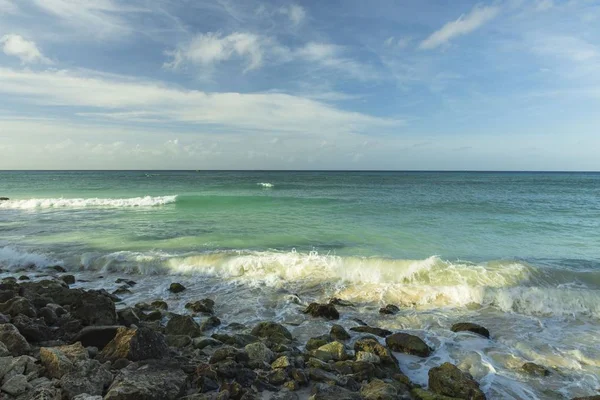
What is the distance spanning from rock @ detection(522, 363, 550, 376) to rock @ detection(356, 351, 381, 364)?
255 cm

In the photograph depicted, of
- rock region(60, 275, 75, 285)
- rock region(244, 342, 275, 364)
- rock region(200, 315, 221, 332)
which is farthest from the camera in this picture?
rock region(60, 275, 75, 285)

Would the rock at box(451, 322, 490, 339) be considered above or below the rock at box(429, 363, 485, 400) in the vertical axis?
below

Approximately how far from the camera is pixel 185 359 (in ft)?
18.4

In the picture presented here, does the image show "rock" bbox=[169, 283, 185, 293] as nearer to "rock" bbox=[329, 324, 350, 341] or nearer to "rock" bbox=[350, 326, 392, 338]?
"rock" bbox=[329, 324, 350, 341]

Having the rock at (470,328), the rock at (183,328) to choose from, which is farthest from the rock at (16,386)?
the rock at (470,328)

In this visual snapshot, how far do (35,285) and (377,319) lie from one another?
8.45 meters

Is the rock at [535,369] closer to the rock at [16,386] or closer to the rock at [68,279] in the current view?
the rock at [16,386]

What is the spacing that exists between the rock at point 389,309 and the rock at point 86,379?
6179 mm

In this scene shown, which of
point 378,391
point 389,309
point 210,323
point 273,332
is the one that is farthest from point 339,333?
point 210,323

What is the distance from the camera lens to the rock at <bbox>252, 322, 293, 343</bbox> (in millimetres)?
6961

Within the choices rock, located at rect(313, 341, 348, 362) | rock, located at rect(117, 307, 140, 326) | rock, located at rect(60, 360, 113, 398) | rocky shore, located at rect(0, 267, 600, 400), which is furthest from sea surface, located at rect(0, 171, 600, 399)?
rock, located at rect(60, 360, 113, 398)

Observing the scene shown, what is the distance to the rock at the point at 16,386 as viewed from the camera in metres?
4.04

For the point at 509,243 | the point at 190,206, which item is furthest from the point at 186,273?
the point at 190,206

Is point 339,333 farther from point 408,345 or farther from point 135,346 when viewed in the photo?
point 135,346
